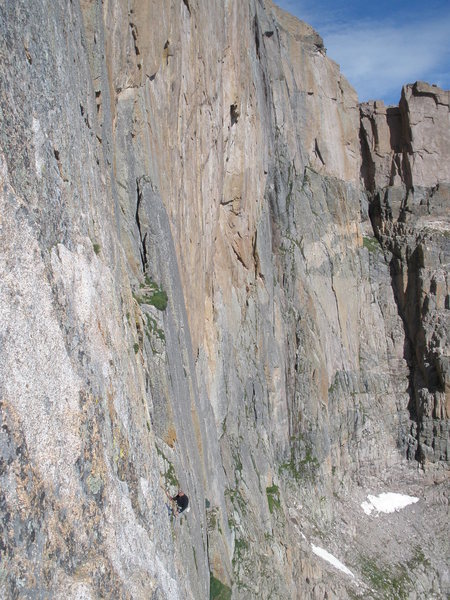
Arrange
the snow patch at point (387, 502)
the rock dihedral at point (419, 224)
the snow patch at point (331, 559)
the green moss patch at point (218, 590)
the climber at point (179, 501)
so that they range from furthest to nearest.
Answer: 1. the rock dihedral at point (419, 224)
2. the snow patch at point (387, 502)
3. the snow patch at point (331, 559)
4. the green moss patch at point (218, 590)
5. the climber at point (179, 501)

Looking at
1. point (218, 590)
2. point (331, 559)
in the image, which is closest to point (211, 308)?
point (218, 590)

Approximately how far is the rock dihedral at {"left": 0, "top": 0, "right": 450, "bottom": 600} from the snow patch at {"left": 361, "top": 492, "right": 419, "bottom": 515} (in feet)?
3.08

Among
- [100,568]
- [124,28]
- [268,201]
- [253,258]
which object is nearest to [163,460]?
[100,568]

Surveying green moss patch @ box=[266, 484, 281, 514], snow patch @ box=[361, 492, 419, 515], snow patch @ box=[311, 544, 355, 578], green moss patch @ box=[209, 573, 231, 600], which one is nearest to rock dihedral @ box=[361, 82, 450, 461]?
snow patch @ box=[361, 492, 419, 515]

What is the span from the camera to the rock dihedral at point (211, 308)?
5.52 meters

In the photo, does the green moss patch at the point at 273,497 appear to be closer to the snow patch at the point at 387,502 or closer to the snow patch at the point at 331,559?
the snow patch at the point at 331,559

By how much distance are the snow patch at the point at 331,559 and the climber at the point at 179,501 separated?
20.2 meters

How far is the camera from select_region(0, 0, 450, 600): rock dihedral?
552 centimetres

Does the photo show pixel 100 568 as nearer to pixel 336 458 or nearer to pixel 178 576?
pixel 178 576

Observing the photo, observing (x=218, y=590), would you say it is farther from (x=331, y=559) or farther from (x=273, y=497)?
(x=331, y=559)

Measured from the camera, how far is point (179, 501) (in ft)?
33.9

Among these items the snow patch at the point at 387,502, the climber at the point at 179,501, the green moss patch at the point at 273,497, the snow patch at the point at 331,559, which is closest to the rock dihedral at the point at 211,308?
the green moss patch at the point at 273,497

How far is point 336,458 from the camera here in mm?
35438

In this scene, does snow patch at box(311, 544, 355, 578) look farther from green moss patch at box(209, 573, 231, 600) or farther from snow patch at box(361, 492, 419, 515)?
green moss patch at box(209, 573, 231, 600)
